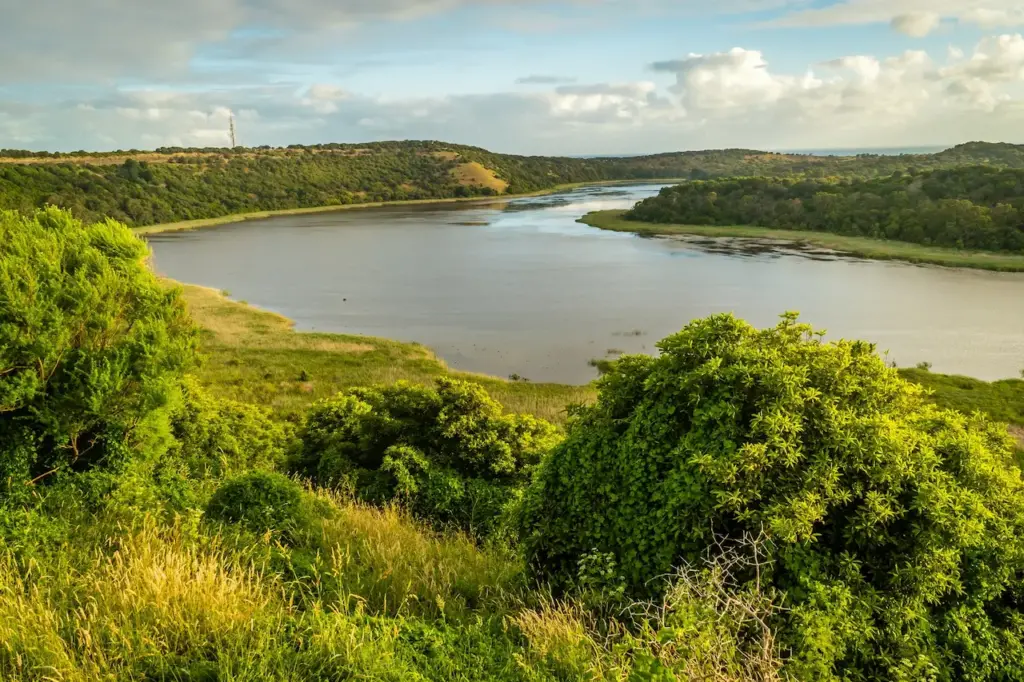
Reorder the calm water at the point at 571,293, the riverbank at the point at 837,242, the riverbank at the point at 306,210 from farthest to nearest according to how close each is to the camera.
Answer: the riverbank at the point at 306,210 → the riverbank at the point at 837,242 → the calm water at the point at 571,293

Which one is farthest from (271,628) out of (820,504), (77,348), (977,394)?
(977,394)

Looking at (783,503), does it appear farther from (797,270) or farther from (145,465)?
(797,270)

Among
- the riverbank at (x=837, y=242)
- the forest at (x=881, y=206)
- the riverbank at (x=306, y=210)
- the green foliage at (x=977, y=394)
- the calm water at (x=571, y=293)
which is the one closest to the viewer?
the green foliage at (x=977, y=394)

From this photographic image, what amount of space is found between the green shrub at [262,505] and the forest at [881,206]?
68131 millimetres

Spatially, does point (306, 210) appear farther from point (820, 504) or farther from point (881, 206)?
point (820, 504)

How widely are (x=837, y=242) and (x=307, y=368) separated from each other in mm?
Answer: 59751

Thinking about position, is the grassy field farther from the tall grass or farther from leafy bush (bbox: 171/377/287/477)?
the tall grass

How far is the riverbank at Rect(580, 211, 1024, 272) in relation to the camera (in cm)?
5484

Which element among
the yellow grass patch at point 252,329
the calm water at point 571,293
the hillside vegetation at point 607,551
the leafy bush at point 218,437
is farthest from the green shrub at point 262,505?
the yellow grass patch at point 252,329

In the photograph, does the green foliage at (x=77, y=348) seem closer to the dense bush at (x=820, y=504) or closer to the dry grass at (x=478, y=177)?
the dense bush at (x=820, y=504)

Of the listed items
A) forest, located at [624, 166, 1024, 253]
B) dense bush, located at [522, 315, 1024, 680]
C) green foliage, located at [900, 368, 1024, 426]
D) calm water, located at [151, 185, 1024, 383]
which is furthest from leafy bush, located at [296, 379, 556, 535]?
forest, located at [624, 166, 1024, 253]

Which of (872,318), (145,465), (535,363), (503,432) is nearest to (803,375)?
(503,432)

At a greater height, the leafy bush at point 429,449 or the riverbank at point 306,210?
the riverbank at point 306,210

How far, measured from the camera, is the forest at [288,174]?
91.0 m
